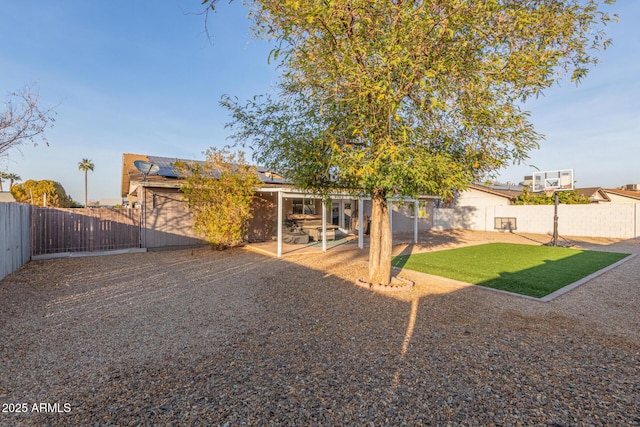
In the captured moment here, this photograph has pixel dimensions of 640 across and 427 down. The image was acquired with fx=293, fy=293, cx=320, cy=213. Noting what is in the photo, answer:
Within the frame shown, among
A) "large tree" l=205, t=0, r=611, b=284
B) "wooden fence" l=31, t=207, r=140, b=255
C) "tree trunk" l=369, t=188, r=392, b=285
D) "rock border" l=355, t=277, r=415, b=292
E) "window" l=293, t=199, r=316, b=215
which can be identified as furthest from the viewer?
"window" l=293, t=199, r=316, b=215

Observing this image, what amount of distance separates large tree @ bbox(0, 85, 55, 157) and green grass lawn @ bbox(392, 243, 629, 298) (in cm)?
1117

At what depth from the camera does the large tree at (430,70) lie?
406 cm

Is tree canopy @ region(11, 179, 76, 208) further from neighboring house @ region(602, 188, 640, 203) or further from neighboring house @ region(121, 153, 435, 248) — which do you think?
Result: neighboring house @ region(602, 188, 640, 203)

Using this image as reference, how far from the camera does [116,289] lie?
628 centimetres

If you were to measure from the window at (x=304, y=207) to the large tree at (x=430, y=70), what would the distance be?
36.3ft

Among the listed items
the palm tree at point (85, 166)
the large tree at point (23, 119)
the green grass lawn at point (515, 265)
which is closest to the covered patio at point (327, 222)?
the green grass lawn at point (515, 265)

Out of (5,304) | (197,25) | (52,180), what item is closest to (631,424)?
(197,25)

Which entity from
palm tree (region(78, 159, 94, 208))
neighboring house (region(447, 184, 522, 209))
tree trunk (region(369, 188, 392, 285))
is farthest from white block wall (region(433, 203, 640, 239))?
palm tree (region(78, 159, 94, 208))

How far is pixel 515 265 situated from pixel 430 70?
7702mm

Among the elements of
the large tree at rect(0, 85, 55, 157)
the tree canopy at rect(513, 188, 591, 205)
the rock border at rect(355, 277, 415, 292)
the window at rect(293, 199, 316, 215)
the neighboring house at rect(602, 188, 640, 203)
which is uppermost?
the large tree at rect(0, 85, 55, 157)

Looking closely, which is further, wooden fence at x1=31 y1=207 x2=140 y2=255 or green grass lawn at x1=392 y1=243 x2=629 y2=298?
wooden fence at x1=31 y1=207 x2=140 y2=255

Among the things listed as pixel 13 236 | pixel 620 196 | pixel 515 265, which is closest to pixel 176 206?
pixel 13 236

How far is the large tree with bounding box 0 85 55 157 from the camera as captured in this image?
8.13 m

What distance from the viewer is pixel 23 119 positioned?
8.31 m
